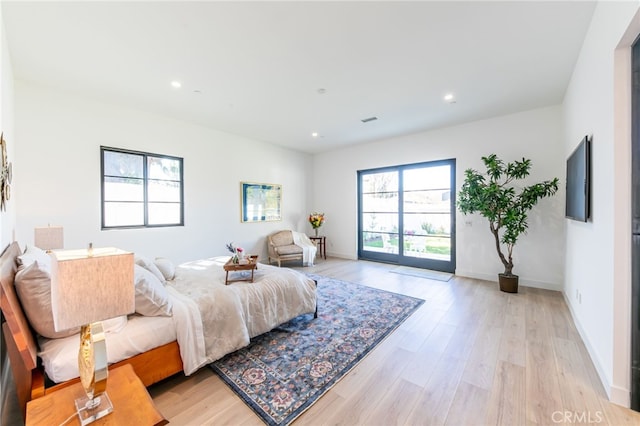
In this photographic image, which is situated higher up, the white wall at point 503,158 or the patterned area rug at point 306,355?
the white wall at point 503,158

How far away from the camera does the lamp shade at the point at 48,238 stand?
2865 mm

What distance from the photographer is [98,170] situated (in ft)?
12.6

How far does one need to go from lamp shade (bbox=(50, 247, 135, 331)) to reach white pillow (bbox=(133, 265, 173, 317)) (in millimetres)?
775

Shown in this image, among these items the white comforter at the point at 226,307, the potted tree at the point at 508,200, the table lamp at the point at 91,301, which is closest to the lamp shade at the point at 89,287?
the table lamp at the point at 91,301

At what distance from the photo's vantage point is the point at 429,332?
2.79 metres

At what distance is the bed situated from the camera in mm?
1396

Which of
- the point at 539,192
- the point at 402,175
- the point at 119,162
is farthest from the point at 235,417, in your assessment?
the point at 402,175

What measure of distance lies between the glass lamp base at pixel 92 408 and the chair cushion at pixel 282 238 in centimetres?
472

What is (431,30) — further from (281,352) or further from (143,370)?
(143,370)

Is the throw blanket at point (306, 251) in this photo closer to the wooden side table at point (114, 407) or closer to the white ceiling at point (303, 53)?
the white ceiling at point (303, 53)

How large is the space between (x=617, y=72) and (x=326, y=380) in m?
3.13

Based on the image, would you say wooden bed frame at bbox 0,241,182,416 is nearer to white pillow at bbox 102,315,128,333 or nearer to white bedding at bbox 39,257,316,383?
white bedding at bbox 39,257,316,383

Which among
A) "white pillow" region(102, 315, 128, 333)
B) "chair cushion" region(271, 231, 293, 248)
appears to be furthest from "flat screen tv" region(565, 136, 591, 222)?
"chair cushion" region(271, 231, 293, 248)

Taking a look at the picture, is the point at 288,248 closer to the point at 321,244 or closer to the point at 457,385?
the point at 321,244
